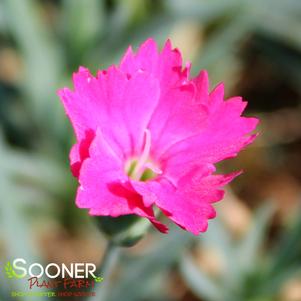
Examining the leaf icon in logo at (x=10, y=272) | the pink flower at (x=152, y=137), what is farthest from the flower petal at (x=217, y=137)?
the leaf icon in logo at (x=10, y=272)

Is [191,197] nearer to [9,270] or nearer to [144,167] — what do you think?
[144,167]

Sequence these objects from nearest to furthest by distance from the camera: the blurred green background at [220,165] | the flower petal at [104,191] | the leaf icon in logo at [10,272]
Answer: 1. the flower petal at [104,191]
2. the leaf icon in logo at [10,272]
3. the blurred green background at [220,165]

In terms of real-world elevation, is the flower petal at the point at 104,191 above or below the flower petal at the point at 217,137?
below

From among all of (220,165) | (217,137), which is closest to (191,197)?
(217,137)

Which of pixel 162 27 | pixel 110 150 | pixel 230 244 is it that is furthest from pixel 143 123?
pixel 162 27

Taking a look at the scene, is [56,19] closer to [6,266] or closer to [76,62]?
[76,62]

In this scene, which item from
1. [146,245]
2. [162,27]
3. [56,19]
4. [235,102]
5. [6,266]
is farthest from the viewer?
[56,19]

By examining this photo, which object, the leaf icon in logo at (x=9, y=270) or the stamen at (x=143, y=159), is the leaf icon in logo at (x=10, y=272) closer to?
the leaf icon in logo at (x=9, y=270)
